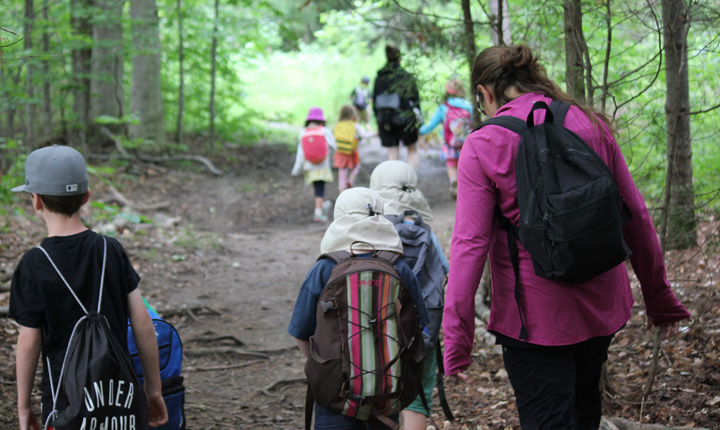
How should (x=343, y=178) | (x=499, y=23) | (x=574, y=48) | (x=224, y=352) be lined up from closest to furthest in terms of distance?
1. (x=574, y=48)
2. (x=499, y=23)
3. (x=224, y=352)
4. (x=343, y=178)

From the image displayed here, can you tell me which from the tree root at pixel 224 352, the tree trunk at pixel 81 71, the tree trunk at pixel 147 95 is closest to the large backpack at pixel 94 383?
the tree root at pixel 224 352

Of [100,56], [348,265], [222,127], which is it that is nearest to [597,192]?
[348,265]

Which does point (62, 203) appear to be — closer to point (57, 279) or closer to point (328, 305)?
point (57, 279)

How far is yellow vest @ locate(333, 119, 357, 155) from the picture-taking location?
10.9 meters

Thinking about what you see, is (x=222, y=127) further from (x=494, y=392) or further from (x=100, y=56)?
(x=494, y=392)

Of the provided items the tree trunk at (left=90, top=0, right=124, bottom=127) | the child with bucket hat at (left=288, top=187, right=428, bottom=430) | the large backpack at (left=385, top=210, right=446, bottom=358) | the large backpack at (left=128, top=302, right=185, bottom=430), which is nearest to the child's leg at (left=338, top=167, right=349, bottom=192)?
the tree trunk at (left=90, top=0, right=124, bottom=127)

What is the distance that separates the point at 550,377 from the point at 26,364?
2.04 meters

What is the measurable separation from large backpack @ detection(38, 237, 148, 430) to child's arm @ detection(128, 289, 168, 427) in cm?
22

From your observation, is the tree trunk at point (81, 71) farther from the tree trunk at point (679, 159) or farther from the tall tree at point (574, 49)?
the tree trunk at point (679, 159)

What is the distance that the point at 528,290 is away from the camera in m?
2.35

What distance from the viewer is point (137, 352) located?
9.50ft

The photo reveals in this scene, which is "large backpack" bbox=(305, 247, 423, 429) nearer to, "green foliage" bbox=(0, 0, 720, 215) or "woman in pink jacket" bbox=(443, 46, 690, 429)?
"woman in pink jacket" bbox=(443, 46, 690, 429)

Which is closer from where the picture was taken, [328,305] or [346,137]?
[328,305]

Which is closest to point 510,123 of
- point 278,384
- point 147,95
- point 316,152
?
point 278,384
